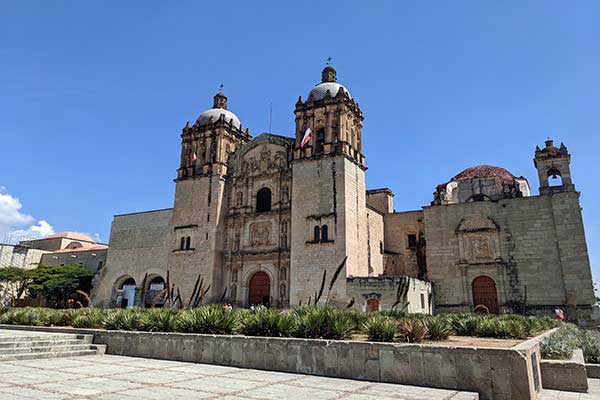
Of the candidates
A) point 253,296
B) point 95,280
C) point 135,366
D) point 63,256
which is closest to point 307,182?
point 253,296

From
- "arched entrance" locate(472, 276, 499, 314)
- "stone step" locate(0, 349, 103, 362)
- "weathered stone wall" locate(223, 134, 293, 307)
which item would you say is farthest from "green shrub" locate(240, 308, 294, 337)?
"arched entrance" locate(472, 276, 499, 314)

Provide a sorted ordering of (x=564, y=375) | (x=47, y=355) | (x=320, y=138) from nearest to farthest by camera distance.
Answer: (x=564, y=375) → (x=47, y=355) → (x=320, y=138)

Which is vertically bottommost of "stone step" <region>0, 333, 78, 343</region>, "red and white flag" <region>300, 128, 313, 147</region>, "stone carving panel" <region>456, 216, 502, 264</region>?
"stone step" <region>0, 333, 78, 343</region>

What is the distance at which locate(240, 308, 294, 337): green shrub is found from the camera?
8.73 meters

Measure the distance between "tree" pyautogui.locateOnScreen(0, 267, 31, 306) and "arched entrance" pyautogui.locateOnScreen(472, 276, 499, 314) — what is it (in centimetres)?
3371

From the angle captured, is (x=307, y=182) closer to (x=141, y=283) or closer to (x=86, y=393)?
(x=141, y=283)

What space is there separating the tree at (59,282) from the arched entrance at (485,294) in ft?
93.4

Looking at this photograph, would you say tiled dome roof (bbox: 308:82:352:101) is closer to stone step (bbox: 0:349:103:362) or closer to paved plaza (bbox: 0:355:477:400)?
stone step (bbox: 0:349:103:362)

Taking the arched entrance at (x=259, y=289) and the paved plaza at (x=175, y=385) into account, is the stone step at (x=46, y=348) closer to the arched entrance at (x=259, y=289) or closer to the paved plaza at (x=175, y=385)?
the paved plaza at (x=175, y=385)

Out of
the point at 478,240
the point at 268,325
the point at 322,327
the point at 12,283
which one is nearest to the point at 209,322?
the point at 268,325

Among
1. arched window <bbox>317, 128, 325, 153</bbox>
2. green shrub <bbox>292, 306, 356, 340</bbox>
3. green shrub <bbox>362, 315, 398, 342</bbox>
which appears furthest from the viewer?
arched window <bbox>317, 128, 325, 153</bbox>

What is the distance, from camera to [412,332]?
7.53m

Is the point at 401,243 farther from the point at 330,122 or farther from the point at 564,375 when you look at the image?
the point at 564,375

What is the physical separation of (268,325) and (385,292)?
12.6 metres
